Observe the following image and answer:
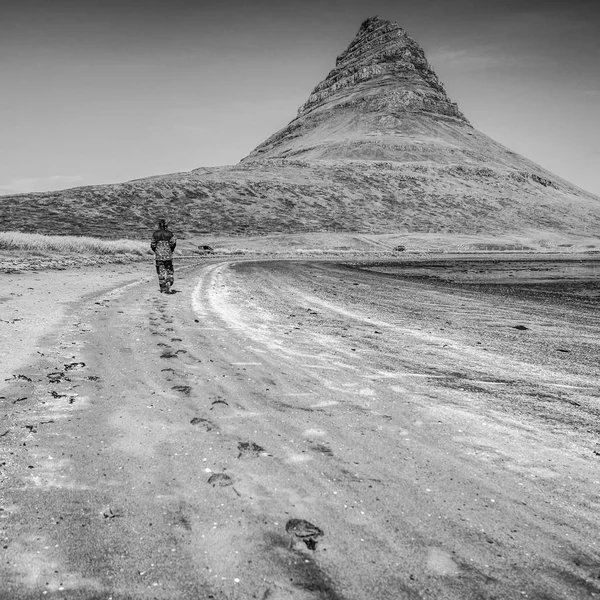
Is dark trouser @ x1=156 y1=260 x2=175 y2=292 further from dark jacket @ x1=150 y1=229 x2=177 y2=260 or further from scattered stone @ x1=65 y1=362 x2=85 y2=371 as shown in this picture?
scattered stone @ x1=65 y1=362 x2=85 y2=371

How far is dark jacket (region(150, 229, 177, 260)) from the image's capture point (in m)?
15.9

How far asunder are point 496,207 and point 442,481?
398 feet

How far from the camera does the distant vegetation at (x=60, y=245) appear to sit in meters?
31.2

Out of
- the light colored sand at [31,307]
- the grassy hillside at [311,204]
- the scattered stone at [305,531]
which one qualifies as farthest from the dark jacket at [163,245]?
the grassy hillside at [311,204]

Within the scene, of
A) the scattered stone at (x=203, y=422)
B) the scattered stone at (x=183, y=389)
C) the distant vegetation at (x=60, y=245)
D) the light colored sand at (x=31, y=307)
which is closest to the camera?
the scattered stone at (x=203, y=422)

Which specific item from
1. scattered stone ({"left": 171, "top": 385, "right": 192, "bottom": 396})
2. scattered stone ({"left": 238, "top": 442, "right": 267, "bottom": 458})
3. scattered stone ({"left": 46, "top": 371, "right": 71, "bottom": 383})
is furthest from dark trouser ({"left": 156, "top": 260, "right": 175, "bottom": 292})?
scattered stone ({"left": 238, "top": 442, "right": 267, "bottom": 458})

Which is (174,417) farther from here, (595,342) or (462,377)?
(595,342)

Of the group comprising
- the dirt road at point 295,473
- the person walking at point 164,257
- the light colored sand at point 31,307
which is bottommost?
the dirt road at point 295,473

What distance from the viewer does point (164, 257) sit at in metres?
15.8

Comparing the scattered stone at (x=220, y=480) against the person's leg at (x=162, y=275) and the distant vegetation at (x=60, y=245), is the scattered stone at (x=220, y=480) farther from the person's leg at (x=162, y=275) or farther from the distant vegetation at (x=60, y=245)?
the distant vegetation at (x=60, y=245)

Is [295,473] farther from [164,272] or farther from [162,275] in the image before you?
[164,272]

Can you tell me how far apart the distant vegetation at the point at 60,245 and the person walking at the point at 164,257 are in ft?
61.3

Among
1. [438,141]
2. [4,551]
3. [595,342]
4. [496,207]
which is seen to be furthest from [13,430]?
[438,141]

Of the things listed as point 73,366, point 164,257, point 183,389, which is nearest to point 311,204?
point 164,257
